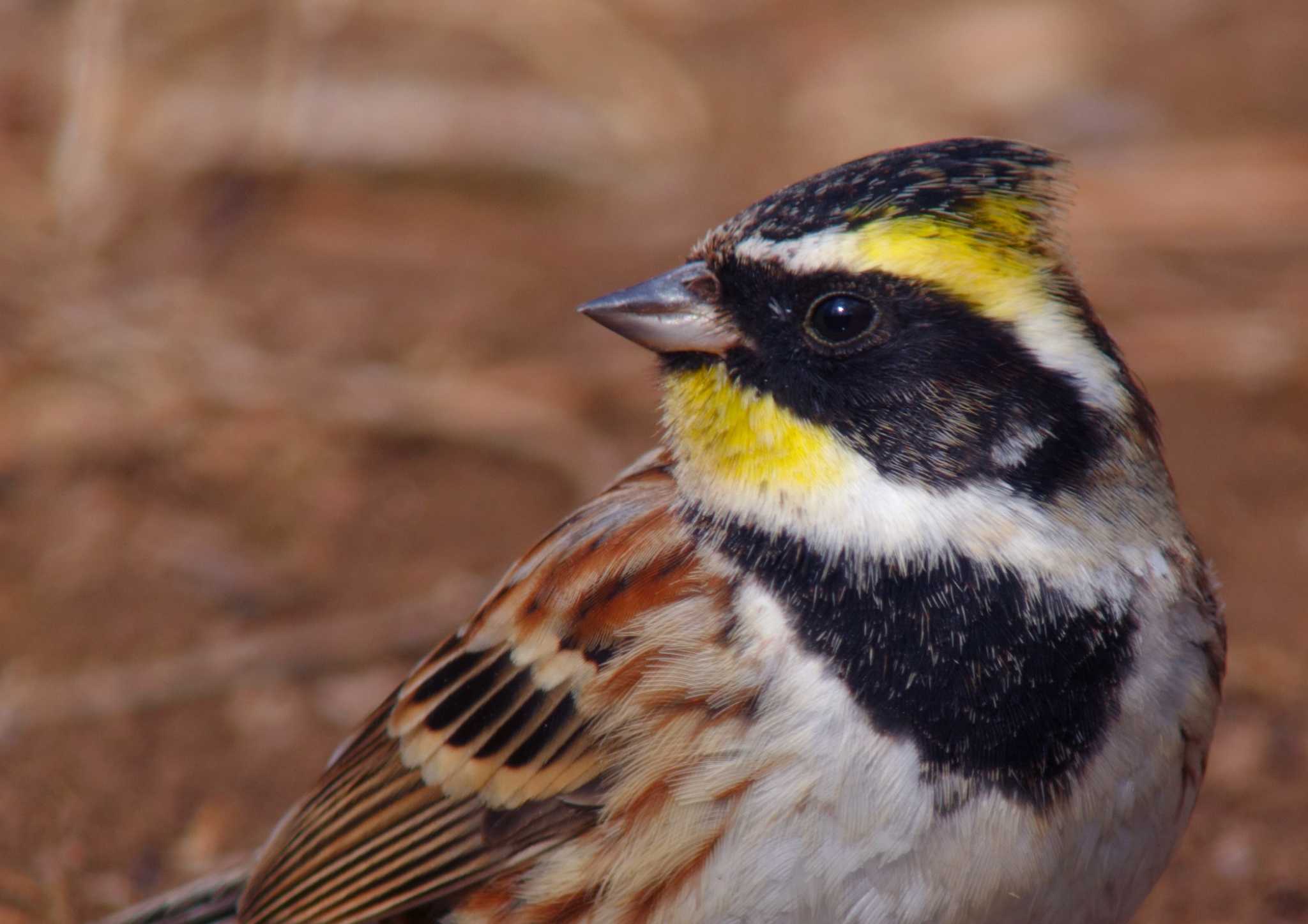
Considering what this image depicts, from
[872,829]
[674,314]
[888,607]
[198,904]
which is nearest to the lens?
[872,829]

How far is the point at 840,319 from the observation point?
2939 millimetres

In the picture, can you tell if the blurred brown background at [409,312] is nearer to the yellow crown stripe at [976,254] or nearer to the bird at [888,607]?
the bird at [888,607]

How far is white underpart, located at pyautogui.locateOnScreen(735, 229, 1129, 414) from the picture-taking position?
2914mm

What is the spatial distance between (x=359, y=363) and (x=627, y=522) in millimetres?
3525

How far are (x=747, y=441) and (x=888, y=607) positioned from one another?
38 cm

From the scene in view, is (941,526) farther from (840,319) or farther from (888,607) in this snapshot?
(840,319)

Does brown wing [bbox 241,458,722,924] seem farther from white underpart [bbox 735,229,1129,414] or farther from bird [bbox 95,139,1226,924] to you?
white underpart [bbox 735,229,1129,414]

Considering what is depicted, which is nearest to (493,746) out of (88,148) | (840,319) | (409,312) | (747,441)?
(747,441)

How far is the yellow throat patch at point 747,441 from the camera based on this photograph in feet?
9.64

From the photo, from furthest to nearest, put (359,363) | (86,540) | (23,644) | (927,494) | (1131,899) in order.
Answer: (359,363) → (86,540) → (23,644) → (1131,899) → (927,494)

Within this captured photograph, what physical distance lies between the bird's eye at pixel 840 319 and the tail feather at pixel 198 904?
5.89 ft

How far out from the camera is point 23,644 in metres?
5.02

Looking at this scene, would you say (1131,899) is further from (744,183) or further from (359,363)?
(744,183)

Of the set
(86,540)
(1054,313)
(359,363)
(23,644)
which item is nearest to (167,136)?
(359,363)
